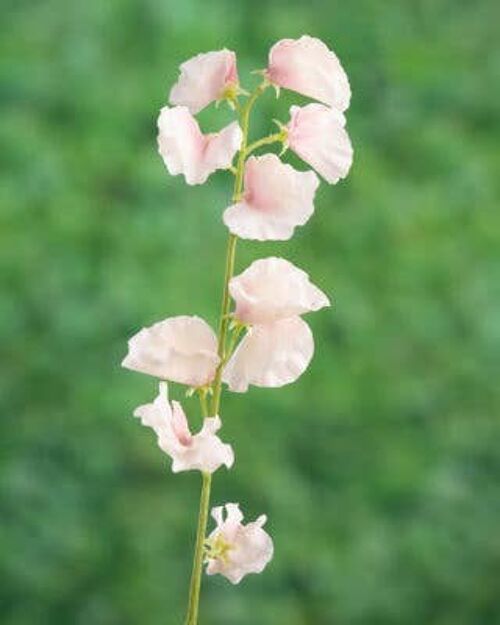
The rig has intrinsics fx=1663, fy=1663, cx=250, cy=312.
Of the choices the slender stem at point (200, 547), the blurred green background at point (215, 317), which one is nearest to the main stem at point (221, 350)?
the slender stem at point (200, 547)

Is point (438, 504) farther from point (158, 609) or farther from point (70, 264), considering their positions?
point (70, 264)

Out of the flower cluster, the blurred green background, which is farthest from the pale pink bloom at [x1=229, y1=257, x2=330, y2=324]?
the blurred green background

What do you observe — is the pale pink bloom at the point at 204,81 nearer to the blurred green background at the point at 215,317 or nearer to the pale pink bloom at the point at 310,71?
the pale pink bloom at the point at 310,71

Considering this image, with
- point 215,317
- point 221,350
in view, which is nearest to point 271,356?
point 221,350

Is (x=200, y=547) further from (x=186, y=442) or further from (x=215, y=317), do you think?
(x=215, y=317)

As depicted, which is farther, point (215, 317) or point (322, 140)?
point (215, 317)

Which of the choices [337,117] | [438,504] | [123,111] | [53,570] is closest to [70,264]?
[123,111]
